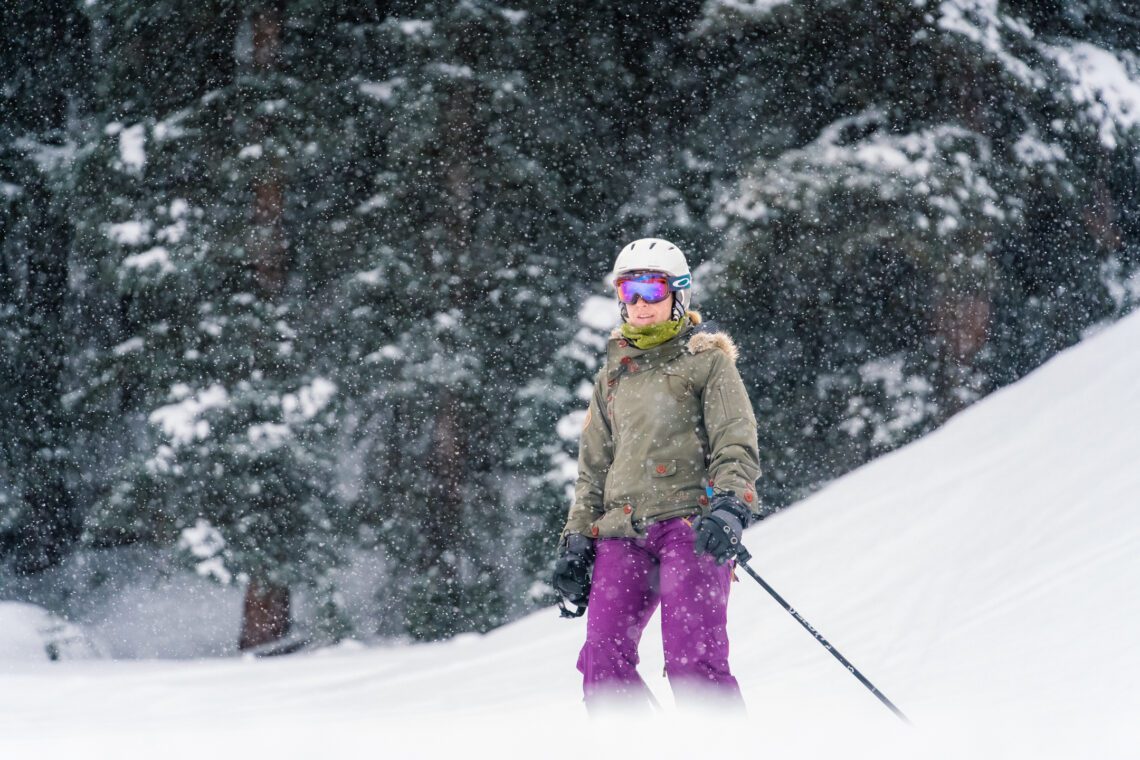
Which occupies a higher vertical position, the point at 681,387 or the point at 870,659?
the point at 681,387

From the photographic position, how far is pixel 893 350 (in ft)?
28.0

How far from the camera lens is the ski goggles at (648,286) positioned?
3.95 m

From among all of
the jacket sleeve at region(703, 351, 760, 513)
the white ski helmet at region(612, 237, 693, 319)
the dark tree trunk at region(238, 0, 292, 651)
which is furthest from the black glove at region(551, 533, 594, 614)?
the dark tree trunk at region(238, 0, 292, 651)

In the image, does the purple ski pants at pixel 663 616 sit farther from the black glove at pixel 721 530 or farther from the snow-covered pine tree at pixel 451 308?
the snow-covered pine tree at pixel 451 308

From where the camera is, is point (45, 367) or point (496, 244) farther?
point (45, 367)

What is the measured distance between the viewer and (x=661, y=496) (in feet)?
12.4

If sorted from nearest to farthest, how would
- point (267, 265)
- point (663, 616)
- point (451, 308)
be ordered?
1. point (663, 616)
2. point (451, 308)
3. point (267, 265)

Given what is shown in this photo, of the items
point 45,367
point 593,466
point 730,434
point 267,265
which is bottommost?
point 45,367

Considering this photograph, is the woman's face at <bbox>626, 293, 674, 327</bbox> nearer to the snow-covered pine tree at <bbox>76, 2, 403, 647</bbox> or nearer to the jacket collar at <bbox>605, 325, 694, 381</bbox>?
the jacket collar at <bbox>605, 325, 694, 381</bbox>

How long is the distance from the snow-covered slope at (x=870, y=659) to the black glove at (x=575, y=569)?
0.45m

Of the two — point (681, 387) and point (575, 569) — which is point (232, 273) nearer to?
point (575, 569)

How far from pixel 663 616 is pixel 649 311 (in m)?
1.11

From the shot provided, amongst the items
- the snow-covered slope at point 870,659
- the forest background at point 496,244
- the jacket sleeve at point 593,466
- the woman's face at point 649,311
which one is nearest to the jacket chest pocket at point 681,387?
the woman's face at point 649,311

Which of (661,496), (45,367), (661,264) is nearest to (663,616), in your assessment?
(661,496)
